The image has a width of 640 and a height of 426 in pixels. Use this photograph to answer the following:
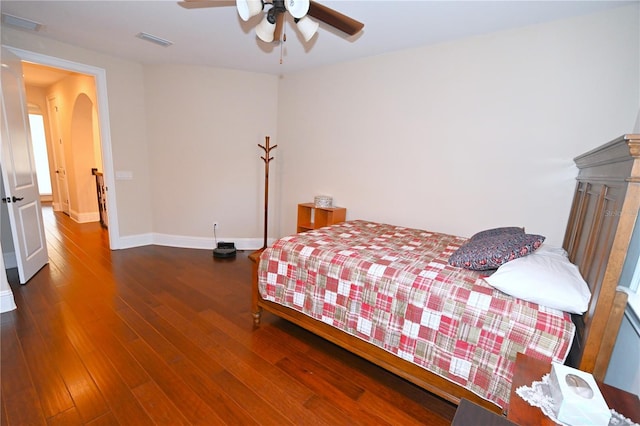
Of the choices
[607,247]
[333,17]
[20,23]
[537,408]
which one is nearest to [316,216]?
[333,17]

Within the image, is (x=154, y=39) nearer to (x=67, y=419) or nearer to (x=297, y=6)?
(x=297, y=6)

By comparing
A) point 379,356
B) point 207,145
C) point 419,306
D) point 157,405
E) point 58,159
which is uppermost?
point 207,145

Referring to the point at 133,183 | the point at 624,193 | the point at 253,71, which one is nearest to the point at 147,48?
the point at 253,71

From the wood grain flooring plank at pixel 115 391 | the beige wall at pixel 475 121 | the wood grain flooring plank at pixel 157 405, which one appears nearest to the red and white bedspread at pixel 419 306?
the beige wall at pixel 475 121

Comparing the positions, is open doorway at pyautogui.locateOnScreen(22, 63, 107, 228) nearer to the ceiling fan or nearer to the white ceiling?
the white ceiling

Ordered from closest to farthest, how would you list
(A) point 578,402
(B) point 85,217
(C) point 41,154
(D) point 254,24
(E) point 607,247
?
(A) point 578,402 < (E) point 607,247 < (D) point 254,24 < (B) point 85,217 < (C) point 41,154

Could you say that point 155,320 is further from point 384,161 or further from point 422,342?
point 384,161

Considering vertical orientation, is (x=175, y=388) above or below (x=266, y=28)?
below

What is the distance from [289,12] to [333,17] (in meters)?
0.35

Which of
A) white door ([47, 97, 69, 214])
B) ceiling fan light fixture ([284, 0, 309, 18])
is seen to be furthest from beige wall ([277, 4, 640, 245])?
white door ([47, 97, 69, 214])

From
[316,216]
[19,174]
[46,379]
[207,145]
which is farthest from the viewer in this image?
[207,145]

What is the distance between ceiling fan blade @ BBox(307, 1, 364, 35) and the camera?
1663mm

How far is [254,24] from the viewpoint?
8.60 ft

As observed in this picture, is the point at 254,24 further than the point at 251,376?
Yes
